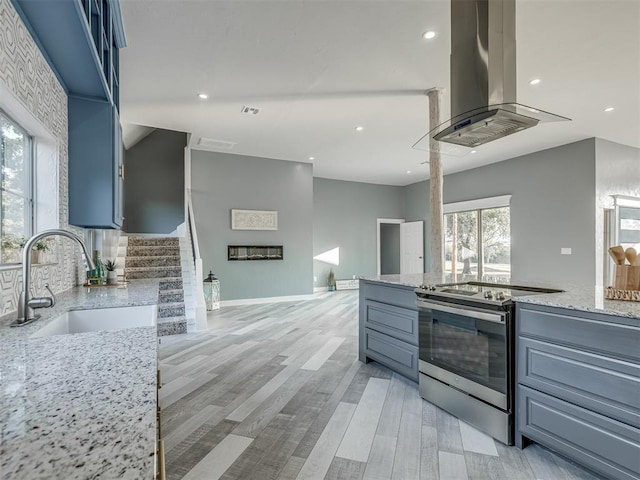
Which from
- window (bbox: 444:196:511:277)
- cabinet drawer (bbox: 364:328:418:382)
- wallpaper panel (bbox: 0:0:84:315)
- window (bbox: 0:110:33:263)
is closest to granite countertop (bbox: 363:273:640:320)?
cabinet drawer (bbox: 364:328:418:382)

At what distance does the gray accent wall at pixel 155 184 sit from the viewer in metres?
7.55

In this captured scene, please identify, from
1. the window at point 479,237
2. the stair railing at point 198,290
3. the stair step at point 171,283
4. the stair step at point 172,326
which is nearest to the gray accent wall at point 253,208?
the stair railing at point 198,290

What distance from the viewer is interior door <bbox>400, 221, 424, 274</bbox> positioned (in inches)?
352

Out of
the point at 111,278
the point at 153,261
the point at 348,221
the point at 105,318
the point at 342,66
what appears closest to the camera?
the point at 105,318

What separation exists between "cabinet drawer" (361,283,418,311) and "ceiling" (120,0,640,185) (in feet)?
6.95

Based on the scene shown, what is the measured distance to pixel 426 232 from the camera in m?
8.93

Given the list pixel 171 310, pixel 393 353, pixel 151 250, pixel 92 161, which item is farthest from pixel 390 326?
pixel 151 250

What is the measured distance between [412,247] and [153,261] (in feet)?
20.7

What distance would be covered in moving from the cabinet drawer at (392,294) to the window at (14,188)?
8.09 feet

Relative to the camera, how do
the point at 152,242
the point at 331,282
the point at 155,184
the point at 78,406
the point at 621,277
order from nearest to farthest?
the point at 78,406
the point at 621,277
the point at 152,242
the point at 155,184
the point at 331,282

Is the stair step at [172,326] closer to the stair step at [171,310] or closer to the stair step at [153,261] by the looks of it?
the stair step at [171,310]

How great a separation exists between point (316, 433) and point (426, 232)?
7522mm

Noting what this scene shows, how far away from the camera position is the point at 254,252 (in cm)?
662

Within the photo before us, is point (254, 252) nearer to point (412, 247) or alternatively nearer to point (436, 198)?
point (436, 198)
